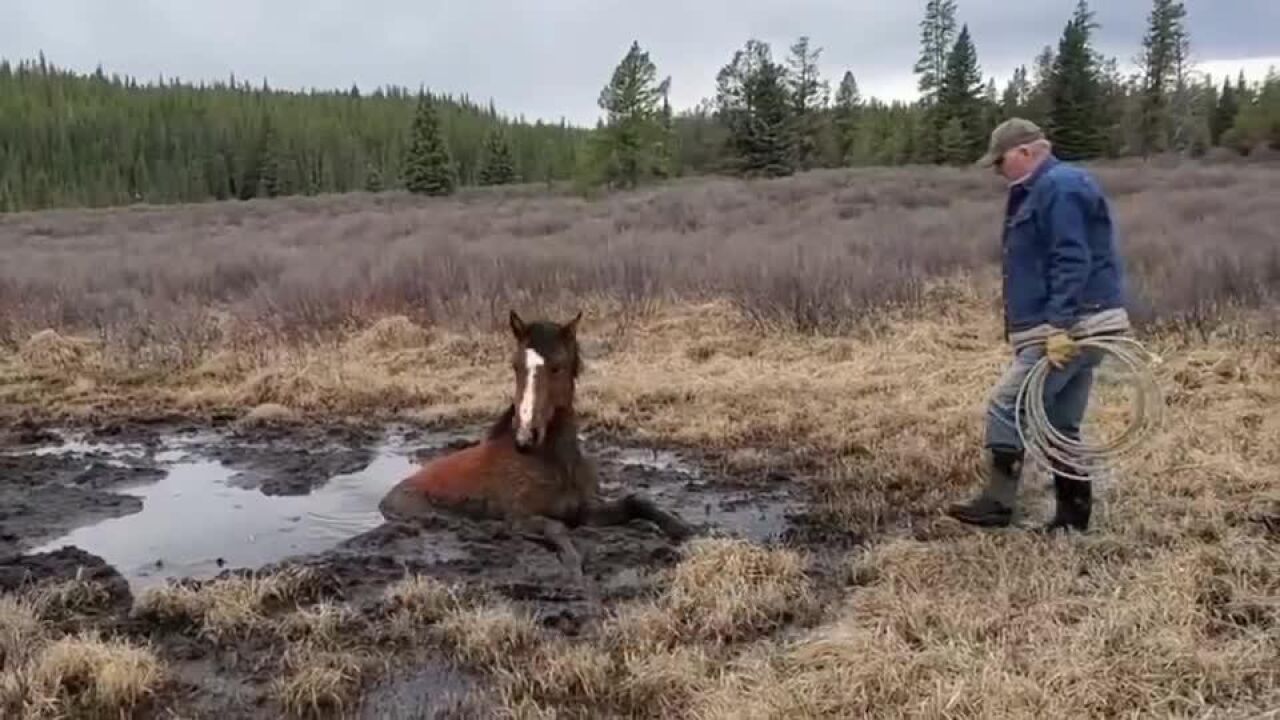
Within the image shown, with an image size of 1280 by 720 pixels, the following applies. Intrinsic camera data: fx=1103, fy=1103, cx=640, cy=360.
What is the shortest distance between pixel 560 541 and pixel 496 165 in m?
60.3

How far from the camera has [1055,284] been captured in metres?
5.36

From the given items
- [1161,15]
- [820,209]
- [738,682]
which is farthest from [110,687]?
[1161,15]

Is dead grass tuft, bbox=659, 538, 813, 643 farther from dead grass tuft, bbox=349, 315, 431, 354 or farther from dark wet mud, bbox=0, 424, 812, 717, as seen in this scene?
dead grass tuft, bbox=349, 315, 431, 354

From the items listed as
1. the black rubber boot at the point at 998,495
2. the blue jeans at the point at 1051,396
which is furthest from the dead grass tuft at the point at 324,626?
the blue jeans at the point at 1051,396

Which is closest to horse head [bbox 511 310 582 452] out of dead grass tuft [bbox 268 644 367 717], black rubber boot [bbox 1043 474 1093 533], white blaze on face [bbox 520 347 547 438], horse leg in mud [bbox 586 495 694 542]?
white blaze on face [bbox 520 347 547 438]

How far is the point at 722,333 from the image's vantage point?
11.8 metres

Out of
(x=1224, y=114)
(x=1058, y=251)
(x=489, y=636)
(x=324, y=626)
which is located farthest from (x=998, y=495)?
(x=1224, y=114)

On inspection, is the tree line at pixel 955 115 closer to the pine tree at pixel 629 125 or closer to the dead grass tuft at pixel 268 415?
A: the pine tree at pixel 629 125

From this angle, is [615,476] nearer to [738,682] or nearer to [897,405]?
[897,405]

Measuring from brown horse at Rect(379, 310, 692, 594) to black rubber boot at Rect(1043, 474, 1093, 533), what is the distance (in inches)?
76.9

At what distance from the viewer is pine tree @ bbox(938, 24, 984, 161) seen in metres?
46.6

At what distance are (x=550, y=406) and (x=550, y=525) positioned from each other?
66 cm

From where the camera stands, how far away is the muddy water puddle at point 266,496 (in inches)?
237

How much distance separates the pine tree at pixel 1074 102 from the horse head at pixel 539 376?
40.2 m
